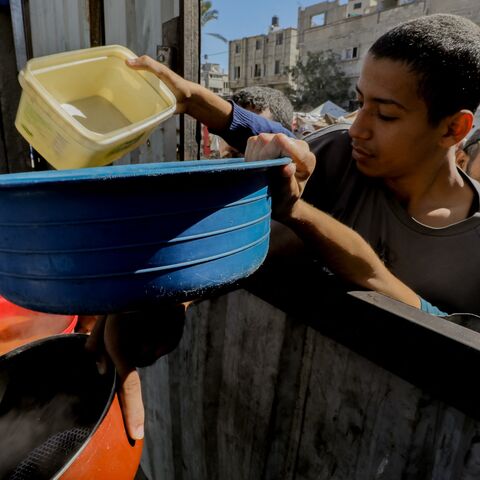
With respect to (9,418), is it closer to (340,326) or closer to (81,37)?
(340,326)

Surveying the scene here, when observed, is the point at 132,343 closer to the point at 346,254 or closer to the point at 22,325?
the point at 22,325

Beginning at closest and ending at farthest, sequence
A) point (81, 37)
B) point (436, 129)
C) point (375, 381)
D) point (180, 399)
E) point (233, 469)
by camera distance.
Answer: point (375, 381) < point (436, 129) < point (233, 469) < point (180, 399) < point (81, 37)

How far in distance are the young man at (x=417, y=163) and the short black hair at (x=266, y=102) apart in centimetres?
165

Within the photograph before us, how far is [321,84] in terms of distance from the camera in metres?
32.8

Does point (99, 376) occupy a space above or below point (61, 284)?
below

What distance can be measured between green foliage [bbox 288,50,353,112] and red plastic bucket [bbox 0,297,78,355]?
32887mm

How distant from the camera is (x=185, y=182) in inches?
26.8

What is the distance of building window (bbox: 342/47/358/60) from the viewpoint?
35103mm

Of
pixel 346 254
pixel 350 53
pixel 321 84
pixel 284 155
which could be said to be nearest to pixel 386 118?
pixel 346 254

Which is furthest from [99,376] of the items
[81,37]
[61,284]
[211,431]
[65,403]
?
[81,37]

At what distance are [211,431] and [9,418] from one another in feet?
3.01

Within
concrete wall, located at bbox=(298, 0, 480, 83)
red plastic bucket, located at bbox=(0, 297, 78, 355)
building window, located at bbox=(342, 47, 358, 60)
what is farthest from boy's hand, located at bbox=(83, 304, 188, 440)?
building window, located at bbox=(342, 47, 358, 60)

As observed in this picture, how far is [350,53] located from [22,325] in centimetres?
3967

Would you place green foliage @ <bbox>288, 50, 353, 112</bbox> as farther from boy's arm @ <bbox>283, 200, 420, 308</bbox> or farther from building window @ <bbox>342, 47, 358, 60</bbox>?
boy's arm @ <bbox>283, 200, 420, 308</bbox>
